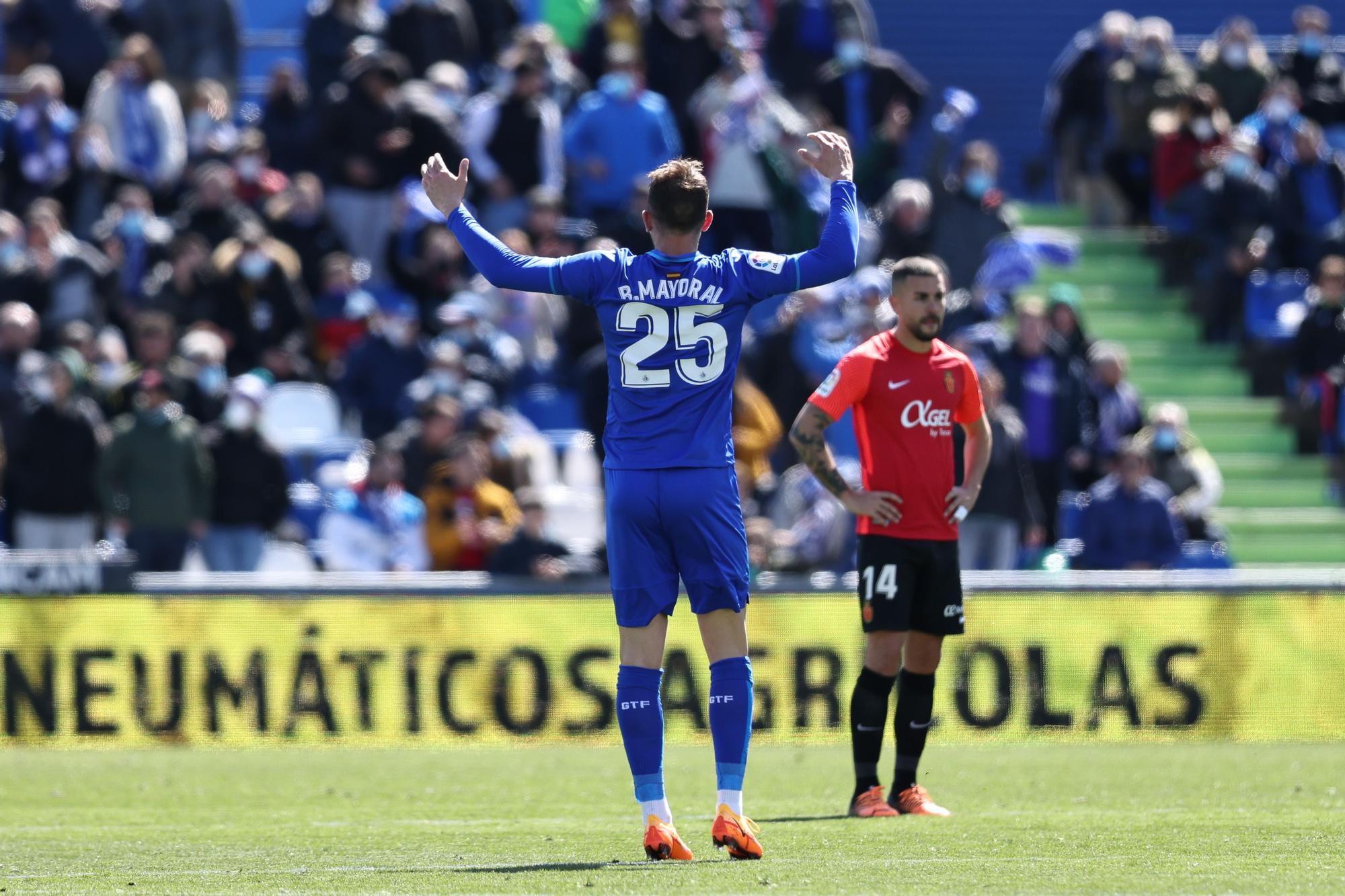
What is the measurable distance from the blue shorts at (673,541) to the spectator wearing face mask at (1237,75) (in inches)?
571

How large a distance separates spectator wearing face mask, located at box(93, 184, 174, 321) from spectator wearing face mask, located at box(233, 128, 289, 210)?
2.76ft

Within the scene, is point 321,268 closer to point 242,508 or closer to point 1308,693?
point 242,508

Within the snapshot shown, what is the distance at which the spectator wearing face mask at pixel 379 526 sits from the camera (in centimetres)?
1579

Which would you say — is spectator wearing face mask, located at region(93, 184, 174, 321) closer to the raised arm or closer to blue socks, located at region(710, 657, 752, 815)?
the raised arm

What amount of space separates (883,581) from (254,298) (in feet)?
30.6

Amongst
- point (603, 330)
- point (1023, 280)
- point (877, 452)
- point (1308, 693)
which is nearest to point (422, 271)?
point (1023, 280)

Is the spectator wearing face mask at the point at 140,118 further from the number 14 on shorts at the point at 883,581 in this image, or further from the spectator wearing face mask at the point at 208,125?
the number 14 on shorts at the point at 883,581

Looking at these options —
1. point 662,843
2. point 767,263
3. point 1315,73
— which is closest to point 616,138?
point 1315,73

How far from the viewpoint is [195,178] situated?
19031mm

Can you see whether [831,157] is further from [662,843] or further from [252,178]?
[252,178]

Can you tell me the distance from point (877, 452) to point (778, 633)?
4.91 m

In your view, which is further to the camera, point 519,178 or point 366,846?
point 519,178

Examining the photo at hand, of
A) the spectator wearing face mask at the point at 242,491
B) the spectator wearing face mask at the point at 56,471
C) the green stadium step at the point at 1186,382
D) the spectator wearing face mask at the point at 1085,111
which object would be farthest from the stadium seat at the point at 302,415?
the spectator wearing face mask at the point at 1085,111

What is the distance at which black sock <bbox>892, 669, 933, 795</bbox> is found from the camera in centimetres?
963
